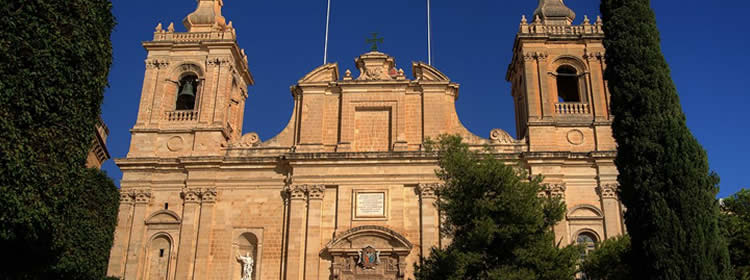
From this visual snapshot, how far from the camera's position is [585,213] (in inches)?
858

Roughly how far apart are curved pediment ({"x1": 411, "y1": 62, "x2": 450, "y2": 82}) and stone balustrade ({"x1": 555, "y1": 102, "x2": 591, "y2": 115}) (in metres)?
3.98

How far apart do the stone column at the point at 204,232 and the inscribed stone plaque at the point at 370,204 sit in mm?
4823

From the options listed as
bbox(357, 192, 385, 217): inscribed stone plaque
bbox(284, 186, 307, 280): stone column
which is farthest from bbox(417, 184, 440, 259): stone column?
bbox(284, 186, 307, 280): stone column

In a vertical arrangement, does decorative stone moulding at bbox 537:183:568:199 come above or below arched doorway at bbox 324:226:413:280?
above

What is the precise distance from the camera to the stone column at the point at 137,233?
71.1ft

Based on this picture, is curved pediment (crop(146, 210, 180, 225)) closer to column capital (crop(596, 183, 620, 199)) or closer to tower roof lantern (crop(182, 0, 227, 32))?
tower roof lantern (crop(182, 0, 227, 32))

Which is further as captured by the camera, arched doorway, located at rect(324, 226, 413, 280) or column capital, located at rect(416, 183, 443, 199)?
column capital, located at rect(416, 183, 443, 199)

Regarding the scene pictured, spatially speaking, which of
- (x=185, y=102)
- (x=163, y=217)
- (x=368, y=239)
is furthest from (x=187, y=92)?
(x=368, y=239)

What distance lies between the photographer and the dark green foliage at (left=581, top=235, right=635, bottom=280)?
16.5m

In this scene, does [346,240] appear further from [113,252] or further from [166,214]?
[113,252]

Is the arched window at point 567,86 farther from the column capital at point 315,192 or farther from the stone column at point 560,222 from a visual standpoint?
the column capital at point 315,192

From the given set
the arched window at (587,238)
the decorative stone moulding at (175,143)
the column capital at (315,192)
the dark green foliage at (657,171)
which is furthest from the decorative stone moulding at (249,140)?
the dark green foliage at (657,171)

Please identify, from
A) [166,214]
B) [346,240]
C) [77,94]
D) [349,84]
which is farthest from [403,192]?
[77,94]

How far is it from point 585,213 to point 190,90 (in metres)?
14.3
